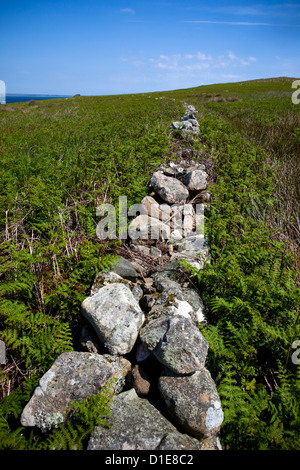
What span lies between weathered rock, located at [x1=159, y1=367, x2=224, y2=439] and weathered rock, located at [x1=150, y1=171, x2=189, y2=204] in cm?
372

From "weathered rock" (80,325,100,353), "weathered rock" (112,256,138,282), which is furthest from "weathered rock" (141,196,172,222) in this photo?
"weathered rock" (80,325,100,353)

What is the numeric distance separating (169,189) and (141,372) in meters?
3.80

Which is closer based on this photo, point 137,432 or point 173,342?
point 137,432

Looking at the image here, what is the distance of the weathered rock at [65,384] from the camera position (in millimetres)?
2121

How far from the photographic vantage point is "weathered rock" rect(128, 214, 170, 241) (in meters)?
4.34

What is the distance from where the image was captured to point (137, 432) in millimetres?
1983

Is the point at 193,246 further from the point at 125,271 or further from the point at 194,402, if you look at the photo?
the point at 194,402

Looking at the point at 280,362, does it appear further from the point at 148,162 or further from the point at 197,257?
the point at 148,162

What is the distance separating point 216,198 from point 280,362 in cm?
341

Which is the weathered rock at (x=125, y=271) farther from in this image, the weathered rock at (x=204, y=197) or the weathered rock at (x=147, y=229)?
the weathered rock at (x=204, y=197)

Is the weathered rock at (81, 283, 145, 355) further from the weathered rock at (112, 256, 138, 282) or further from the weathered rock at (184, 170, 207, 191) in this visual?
the weathered rock at (184, 170, 207, 191)

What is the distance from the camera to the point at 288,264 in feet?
12.1

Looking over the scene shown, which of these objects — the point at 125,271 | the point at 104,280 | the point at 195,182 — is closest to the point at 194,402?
the point at 104,280
